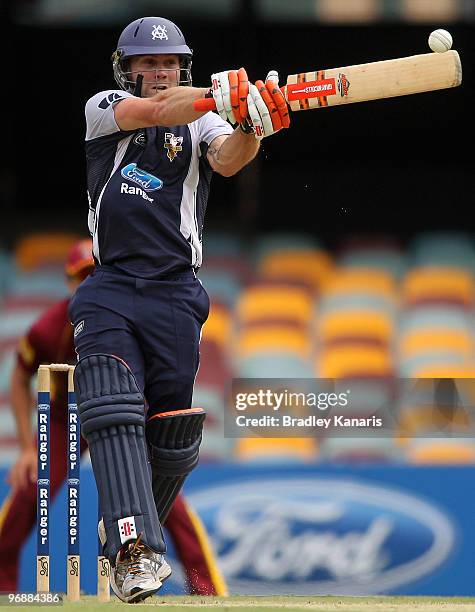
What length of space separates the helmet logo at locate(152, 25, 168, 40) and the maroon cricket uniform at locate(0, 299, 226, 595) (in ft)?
7.20

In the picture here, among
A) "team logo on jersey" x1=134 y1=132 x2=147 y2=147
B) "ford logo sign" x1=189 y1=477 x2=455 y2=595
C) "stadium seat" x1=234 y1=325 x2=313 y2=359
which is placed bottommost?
"ford logo sign" x1=189 y1=477 x2=455 y2=595

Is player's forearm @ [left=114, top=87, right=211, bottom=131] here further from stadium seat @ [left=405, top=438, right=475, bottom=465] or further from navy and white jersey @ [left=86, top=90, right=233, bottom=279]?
stadium seat @ [left=405, top=438, right=475, bottom=465]

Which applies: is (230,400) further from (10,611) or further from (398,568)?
(10,611)

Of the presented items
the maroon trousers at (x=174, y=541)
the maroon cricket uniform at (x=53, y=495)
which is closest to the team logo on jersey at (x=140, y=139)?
the maroon cricket uniform at (x=53, y=495)

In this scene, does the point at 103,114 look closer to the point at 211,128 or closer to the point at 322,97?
the point at 211,128

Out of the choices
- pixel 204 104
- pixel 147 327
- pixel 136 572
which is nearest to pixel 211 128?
pixel 204 104

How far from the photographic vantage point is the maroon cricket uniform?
17.6 feet

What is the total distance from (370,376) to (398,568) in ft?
2.60

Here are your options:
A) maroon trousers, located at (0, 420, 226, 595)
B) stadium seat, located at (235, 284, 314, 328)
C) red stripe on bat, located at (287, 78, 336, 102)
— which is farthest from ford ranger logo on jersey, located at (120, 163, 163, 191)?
stadium seat, located at (235, 284, 314, 328)

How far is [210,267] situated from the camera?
602 cm

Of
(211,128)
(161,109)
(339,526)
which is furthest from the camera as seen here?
(339,526)

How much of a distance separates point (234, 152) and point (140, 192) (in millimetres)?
238

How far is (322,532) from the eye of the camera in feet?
18.5

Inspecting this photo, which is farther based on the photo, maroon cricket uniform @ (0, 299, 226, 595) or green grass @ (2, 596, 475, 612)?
maroon cricket uniform @ (0, 299, 226, 595)
